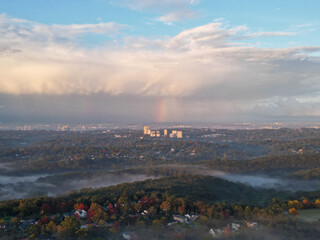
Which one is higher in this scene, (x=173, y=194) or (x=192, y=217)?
(x=192, y=217)

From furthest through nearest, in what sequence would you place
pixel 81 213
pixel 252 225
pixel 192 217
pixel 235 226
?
1. pixel 81 213
2. pixel 192 217
3. pixel 252 225
4. pixel 235 226

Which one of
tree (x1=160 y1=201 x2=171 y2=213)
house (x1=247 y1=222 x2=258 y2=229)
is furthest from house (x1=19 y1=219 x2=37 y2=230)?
house (x1=247 y1=222 x2=258 y2=229)

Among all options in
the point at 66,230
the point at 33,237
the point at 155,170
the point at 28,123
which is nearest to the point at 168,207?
the point at 66,230

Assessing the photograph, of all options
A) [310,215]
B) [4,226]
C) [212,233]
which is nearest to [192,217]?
[212,233]

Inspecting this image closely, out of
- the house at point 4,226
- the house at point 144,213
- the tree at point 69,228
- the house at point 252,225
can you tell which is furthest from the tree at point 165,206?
the house at point 4,226

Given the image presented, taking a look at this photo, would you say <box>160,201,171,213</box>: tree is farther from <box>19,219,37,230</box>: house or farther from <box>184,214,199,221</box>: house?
<box>19,219,37,230</box>: house

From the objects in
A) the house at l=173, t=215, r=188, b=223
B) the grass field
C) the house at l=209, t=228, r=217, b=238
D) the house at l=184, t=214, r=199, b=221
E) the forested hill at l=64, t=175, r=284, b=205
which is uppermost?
the house at l=209, t=228, r=217, b=238

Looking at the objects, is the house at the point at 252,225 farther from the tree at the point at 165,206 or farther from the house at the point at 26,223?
the house at the point at 26,223

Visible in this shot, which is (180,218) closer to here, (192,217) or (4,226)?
(192,217)
